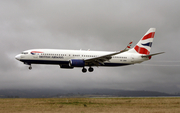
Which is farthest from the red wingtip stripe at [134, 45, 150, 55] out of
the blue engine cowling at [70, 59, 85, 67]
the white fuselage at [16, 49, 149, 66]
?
the blue engine cowling at [70, 59, 85, 67]

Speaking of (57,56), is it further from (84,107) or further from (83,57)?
(84,107)

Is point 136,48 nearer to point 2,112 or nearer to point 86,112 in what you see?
point 86,112

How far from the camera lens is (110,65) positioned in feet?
190

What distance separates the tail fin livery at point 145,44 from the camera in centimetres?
6257

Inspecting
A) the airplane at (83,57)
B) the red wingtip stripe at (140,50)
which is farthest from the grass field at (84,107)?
the red wingtip stripe at (140,50)

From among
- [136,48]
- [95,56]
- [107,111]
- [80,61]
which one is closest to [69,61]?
[80,61]

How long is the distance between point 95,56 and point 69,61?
6662mm

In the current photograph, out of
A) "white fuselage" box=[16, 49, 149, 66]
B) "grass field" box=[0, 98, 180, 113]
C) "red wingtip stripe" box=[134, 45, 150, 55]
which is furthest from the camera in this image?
"red wingtip stripe" box=[134, 45, 150, 55]

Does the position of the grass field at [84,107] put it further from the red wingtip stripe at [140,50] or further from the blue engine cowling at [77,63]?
the red wingtip stripe at [140,50]

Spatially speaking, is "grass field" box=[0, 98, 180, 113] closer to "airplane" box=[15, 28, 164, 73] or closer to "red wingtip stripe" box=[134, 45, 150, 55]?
"airplane" box=[15, 28, 164, 73]

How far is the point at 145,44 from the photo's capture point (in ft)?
209

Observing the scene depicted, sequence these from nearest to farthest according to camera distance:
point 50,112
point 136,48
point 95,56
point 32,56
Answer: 1. point 50,112
2. point 32,56
3. point 95,56
4. point 136,48

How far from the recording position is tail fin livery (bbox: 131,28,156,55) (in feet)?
205

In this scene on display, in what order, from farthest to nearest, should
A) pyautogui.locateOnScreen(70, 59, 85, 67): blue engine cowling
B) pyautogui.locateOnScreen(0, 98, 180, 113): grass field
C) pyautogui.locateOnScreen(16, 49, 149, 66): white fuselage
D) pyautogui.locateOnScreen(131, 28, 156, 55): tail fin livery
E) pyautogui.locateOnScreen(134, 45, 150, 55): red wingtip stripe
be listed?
pyautogui.locateOnScreen(131, 28, 156, 55): tail fin livery
pyautogui.locateOnScreen(134, 45, 150, 55): red wingtip stripe
pyautogui.locateOnScreen(70, 59, 85, 67): blue engine cowling
pyautogui.locateOnScreen(16, 49, 149, 66): white fuselage
pyautogui.locateOnScreen(0, 98, 180, 113): grass field
